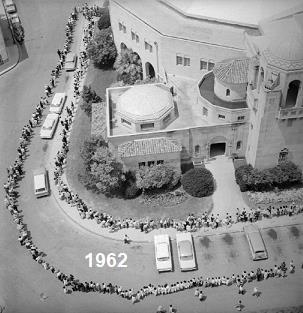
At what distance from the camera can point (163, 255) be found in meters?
51.6

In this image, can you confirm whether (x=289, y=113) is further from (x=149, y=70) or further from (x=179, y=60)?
(x=149, y=70)

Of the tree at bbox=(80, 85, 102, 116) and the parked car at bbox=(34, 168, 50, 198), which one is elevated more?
the tree at bbox=(80, 85, 102, 116)

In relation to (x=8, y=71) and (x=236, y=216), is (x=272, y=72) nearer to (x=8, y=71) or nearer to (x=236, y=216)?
(x=236, y=216)

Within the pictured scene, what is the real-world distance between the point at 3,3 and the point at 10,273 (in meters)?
60.6

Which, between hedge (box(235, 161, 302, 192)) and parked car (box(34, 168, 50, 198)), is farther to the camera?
parked car (box(34, 168, 50, 198))

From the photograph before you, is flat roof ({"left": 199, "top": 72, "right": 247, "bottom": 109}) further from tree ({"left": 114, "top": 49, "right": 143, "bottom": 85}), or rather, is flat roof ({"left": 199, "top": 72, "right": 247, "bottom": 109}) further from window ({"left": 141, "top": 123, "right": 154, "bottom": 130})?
tree ({"left": 114, "top": 49, "right": 143, "bottom": 85})

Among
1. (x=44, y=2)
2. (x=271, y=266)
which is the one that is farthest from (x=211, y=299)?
(x=44, y=2)

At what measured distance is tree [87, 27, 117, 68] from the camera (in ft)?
259

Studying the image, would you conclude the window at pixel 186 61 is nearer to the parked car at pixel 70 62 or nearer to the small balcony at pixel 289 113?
the small balcony at pixel 289 113

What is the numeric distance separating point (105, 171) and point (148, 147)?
5842 mm

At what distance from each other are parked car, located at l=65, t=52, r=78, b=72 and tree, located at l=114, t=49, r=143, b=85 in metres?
9.14

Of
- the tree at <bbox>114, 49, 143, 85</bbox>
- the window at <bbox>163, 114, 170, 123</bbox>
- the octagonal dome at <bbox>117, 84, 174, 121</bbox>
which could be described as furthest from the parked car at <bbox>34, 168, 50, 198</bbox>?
the tree at <bbox>114, 49, 143, 85</bbox>

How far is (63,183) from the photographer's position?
60.7 metres

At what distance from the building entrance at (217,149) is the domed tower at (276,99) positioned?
4.52 meters
